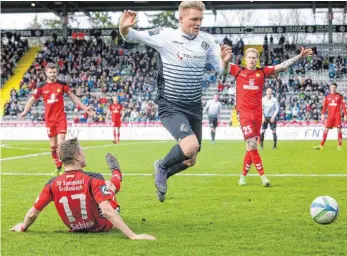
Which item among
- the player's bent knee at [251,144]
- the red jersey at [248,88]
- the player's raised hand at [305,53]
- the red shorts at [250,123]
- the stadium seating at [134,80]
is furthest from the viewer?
the stadium seating at [134,80]

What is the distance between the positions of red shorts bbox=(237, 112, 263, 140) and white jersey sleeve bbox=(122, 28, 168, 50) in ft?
14.1

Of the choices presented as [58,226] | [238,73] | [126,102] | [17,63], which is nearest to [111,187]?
[58,226]

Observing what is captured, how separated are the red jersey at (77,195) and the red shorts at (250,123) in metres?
5.75

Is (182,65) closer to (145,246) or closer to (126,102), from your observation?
(145,246)

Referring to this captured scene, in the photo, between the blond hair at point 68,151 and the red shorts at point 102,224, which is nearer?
the blond hair at point 68,151

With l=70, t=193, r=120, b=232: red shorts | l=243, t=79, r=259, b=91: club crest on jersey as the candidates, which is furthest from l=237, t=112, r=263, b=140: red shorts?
l=70, t=193, r=120, b=232: red shorts

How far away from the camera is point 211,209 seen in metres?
9.12

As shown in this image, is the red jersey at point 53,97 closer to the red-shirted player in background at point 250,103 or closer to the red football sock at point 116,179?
the red-shirted player in background at point 250,103

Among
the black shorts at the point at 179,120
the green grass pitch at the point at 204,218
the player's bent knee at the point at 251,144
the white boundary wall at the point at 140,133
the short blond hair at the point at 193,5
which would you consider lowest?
the white boundary wall at the point at 140,133

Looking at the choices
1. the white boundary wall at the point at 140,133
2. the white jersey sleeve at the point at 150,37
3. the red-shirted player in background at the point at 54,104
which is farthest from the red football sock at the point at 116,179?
the white boundary wall at the point at 140,133

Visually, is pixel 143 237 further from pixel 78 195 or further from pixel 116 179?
pixel 116 179

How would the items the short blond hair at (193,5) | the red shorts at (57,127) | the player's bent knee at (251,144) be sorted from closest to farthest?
the short blond hair at (193,5) < the player's bent knee at (251,144) < the red shorts at (57,127)

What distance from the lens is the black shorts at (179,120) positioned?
823cm

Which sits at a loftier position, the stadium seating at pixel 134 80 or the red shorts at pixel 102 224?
the stadium seating at pixel 134 80
